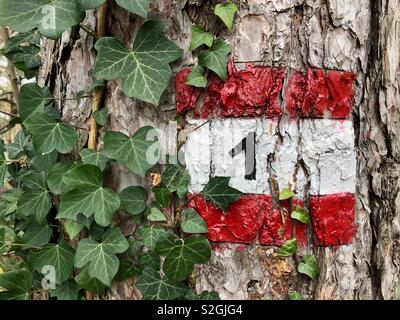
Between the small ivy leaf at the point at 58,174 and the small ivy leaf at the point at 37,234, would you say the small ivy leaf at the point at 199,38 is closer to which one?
the small ivy leaf at the point at 58,174

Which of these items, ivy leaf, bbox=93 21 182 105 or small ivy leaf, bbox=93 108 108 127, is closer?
ivy leaf, bbox=93 21 182 105

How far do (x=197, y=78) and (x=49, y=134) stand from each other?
43 centimetres

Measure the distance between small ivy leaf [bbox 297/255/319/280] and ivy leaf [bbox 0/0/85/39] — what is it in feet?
2.71

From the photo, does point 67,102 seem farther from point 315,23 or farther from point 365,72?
point 365,72

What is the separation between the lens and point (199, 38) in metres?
1.10

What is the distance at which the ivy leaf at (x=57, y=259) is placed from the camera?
1.23m

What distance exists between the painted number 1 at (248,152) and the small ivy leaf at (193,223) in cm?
16

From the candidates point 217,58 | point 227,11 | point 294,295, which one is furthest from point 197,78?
point 294,295

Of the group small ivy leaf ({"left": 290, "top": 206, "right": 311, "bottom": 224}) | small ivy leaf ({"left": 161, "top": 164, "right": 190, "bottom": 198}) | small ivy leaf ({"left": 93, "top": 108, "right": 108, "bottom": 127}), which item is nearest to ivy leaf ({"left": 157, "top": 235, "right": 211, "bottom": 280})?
small ivy leaf ({"left": 161, "top": 164, "right": 190, "bottom": 198})

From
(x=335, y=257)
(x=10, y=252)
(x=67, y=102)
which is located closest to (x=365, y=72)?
(x=335, y=257)

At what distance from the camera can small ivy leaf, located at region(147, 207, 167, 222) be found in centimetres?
115

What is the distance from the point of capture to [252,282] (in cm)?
115

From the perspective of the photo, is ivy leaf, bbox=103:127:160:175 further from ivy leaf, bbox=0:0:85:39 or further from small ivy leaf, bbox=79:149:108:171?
ivy leaf, bbox=0:0:85:39

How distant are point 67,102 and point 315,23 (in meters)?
0.72
